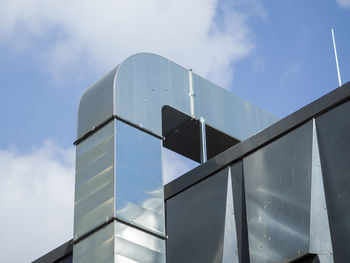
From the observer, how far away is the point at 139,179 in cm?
1128

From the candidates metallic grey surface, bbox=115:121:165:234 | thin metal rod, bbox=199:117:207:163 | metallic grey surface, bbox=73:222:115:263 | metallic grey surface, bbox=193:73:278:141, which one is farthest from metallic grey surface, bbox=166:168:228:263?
metallic grey surface, bbox=193:73:278:141

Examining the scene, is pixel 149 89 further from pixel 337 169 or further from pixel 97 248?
pixel 337 169

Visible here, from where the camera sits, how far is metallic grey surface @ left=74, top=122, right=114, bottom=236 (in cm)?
1102

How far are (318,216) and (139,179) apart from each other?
9.56ft

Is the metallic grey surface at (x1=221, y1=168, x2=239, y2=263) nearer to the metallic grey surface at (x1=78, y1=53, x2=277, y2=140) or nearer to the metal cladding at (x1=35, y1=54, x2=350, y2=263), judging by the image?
the metal cladding at (x1=35, y1=54, x2=350, y2=263)

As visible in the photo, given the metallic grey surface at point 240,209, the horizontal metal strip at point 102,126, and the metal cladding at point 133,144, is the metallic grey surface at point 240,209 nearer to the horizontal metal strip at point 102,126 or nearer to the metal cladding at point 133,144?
the metal cladding at point 133,144

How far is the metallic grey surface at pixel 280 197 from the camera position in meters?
9.63

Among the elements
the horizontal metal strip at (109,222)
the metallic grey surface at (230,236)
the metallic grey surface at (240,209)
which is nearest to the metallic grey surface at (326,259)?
the metallic grey surface at (240,209)

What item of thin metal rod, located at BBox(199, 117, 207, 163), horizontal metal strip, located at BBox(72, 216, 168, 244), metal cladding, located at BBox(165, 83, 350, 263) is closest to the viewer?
metal cladding, located at BBox(165, 83, 350, 263)

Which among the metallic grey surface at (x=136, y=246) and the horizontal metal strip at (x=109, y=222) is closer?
the metallic grey surface at (x=136, y=246)

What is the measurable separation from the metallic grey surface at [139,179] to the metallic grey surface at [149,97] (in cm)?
28

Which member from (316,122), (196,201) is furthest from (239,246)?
(316,122)

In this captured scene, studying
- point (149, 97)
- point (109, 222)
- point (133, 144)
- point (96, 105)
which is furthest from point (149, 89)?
point (109, 222)

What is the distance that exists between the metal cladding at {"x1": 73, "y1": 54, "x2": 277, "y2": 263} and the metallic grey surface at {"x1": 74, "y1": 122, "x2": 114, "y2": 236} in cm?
2
